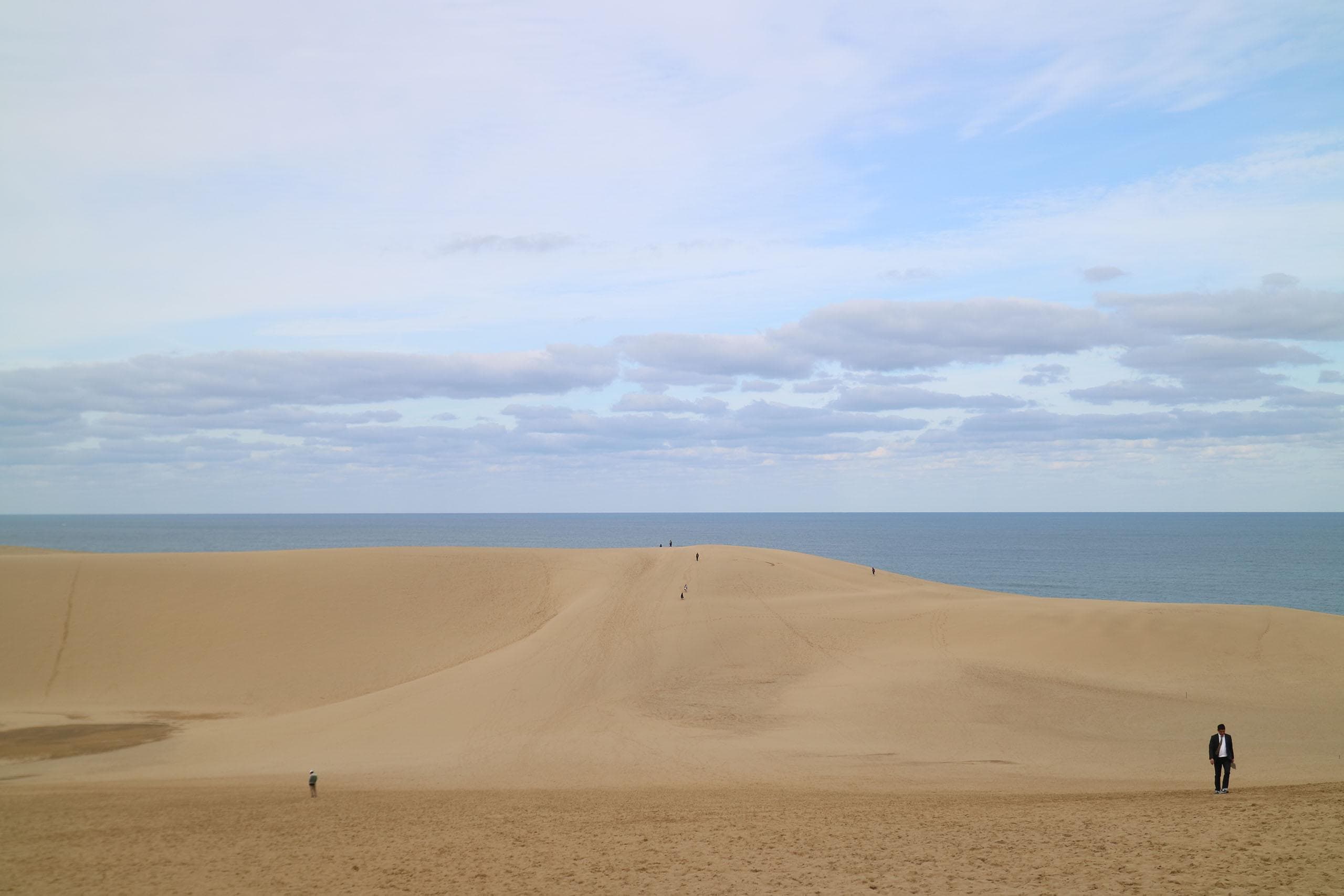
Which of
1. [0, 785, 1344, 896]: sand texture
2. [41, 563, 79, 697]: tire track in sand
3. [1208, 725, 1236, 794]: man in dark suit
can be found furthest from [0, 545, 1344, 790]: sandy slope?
[0, 785, 1344, 896]: sand texture

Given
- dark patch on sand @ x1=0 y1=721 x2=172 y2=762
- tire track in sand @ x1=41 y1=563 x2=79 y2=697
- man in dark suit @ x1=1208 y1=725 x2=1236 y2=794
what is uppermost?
man in dark suit @ x1=1208 y1=725 x2=1236 y2=794

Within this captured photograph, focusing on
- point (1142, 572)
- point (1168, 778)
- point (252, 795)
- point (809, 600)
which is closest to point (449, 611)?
point (809, 600)

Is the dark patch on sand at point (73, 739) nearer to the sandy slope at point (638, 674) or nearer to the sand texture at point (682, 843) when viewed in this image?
the sandy slope at point (638, 674)

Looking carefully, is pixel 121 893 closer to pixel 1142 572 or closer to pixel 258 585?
pixel 258 585

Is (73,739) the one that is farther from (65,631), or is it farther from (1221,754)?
(1221,754)

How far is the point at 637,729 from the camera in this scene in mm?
22781

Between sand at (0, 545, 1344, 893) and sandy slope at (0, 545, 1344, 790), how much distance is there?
14 cm

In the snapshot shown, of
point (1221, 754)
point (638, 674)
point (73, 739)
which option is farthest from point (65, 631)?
point (1221, 754)

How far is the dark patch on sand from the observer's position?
22.5 meters

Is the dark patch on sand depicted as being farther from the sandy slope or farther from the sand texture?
the sand texture

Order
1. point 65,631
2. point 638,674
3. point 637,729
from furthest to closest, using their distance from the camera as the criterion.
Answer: point 65,631, point 638,674, point 637,729

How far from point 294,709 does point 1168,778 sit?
2413 centimetres

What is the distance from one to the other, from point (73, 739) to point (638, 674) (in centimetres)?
1566

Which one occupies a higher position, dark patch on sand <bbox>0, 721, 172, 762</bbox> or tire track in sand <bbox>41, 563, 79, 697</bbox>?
tire track in sand <bbox>41, 563, 79, 697</bbox>
